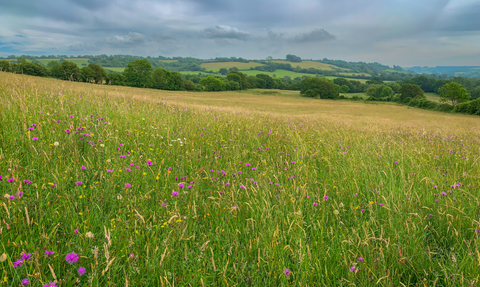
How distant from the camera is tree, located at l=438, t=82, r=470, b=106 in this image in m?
59.7

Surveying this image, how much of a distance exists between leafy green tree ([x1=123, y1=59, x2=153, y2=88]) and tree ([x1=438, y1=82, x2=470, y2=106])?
279 feet

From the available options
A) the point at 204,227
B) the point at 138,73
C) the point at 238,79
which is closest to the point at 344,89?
the point at 238,79

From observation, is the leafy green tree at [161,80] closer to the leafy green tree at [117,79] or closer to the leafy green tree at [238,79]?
the leafy green tree at [117,79]

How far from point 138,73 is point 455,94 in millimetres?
Result: 90151

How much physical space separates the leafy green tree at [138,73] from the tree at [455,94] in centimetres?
8495

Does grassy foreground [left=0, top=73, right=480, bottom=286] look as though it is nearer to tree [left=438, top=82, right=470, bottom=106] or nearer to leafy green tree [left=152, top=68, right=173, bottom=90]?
leafy green tree [left=152, top=68, right=173, bottom=90]

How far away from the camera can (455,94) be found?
61.2 meters

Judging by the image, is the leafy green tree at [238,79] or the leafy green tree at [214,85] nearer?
the leafy green tree at [214,85]

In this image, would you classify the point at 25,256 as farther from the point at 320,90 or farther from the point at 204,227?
the point at 320,90

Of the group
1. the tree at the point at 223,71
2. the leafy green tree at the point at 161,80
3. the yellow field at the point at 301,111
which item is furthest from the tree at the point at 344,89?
the leafy green tree at the point at 161,80

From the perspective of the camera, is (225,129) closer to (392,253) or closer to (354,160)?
(354,160)

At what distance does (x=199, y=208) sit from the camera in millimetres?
2455

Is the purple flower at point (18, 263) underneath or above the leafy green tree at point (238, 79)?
underneath

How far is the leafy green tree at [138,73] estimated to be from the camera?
7397 cm
